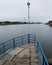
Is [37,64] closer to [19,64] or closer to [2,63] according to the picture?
[19,64]

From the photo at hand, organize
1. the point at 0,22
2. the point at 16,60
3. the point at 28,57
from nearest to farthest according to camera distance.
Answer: the point at 16,60 < the point at 28,57 < the point at 0,22

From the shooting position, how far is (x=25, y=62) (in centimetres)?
832

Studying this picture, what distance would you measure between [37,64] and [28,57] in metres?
1.44

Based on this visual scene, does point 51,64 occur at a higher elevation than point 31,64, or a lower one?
lower

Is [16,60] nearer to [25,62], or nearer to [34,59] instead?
[25,62]

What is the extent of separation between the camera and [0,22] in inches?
6649

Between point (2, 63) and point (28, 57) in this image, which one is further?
point (28, 57)

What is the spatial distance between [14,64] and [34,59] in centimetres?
164

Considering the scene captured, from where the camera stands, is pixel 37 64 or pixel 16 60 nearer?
pixel 37 64

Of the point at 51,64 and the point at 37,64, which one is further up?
the point at 37,64

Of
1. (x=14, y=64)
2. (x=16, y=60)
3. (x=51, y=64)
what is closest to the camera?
(x=14, y=64)

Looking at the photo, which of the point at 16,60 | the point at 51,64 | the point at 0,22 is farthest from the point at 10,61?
the point at 0,22

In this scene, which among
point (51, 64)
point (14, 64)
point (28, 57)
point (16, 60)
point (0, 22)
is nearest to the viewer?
point (14, 64)

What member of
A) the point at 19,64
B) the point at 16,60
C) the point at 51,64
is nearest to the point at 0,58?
the point at 16,60
